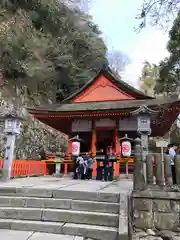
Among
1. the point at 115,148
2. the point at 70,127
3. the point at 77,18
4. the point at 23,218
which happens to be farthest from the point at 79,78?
the point at 23,218

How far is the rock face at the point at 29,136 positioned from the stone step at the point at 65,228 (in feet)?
32.0

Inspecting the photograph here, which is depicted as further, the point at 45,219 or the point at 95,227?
the point at 45,219

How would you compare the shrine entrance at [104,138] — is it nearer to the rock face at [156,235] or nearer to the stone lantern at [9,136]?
the stone lantern at [9,136]

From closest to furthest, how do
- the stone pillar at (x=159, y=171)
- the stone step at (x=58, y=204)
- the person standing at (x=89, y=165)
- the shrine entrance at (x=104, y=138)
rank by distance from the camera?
the stone pillar at (x=159, y=171)
the stone step at (x=58, y=204)
the person standing at (x=89, y=165)
the shrine entrance at (x=104, y=138)

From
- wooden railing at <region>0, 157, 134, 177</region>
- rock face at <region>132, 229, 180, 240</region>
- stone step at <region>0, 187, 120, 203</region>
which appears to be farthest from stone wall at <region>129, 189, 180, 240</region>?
wooden railing at <region>0, 157, 134, 177</region>

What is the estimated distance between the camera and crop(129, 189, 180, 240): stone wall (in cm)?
436

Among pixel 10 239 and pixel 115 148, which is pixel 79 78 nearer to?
pixel 115 148

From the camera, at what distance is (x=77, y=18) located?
2861 cm

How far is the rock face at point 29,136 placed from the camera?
1590 centimetres

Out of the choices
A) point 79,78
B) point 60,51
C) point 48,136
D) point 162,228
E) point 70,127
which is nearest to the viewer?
point 162,228

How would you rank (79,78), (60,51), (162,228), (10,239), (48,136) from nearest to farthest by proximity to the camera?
(10,239) < (162,228) < (48,136) < (60,51) < (79,78)

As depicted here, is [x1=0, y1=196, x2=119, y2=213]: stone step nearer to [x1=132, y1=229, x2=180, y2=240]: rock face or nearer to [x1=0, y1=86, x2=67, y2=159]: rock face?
[x1=132, y1=229, x2=180, y2=240]: rock face

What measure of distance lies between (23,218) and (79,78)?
24382 millimetres

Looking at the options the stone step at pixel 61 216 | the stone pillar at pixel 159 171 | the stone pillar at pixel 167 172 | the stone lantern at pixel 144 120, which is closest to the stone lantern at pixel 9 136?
the stone step at pixel 61 216
